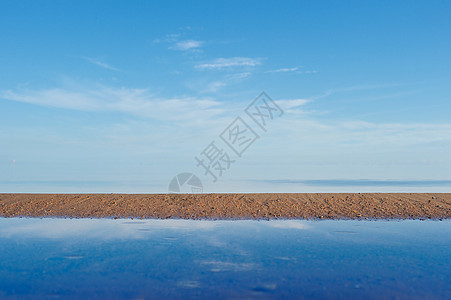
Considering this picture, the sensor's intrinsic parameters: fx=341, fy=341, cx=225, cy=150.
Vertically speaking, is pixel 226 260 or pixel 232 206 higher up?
pixel 232 206

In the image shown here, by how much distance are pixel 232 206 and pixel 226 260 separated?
907 centimetres

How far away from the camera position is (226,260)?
11258 mm

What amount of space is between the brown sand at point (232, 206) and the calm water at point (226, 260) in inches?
73.7

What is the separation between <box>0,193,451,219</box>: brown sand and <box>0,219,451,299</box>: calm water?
1.87 meters

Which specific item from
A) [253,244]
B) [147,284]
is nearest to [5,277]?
[147,284]

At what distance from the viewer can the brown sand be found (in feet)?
63.0

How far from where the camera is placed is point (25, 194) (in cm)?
2395

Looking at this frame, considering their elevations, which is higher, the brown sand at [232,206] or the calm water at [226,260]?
the brown sand at [232,206]

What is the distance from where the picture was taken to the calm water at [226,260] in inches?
346

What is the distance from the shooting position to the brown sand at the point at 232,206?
63.0 ft

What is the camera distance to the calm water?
8.80 metres

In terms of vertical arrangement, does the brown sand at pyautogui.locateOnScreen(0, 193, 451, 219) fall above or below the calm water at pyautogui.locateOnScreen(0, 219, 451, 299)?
above

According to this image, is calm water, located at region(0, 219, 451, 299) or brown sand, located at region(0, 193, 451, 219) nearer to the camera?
calm water, located at region(0, 219, 451, 299)

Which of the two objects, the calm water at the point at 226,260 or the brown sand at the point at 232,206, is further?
the brown sand at the point at 232,206
